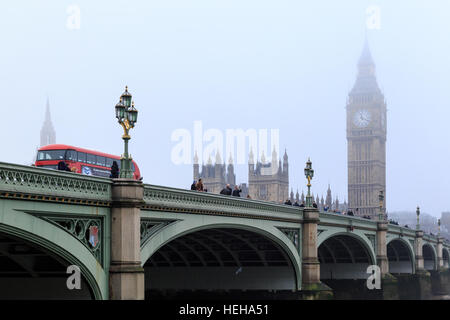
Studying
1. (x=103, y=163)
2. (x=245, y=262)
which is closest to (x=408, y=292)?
(x=245, y=262)

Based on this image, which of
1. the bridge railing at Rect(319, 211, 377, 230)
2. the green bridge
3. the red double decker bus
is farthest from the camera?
the bridge railing at Rect(319, 211, 377, 230)

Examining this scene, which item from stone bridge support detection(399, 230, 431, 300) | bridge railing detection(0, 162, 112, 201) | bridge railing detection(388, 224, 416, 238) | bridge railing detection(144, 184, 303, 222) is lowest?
stone bridge support detection(399, 230, 431, 300)

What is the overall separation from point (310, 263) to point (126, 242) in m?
20.6

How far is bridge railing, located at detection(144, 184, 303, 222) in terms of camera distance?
25.4m

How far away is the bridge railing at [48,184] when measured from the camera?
18.2 m

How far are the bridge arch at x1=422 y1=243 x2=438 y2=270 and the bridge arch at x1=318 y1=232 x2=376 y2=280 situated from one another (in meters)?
38.3

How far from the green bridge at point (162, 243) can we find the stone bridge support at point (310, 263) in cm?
6

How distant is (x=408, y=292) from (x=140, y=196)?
5397 cm

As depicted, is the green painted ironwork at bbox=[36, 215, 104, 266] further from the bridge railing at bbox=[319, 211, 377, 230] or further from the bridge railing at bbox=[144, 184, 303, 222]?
the bridge railing at bbox=[319, 211, 377, 230]

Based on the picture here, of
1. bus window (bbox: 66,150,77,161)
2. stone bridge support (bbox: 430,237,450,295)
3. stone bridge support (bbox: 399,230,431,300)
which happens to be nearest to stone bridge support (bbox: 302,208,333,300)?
bus window (bbox: 66,150,77,161)

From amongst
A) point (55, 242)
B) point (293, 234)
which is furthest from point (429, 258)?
point (55, 242)

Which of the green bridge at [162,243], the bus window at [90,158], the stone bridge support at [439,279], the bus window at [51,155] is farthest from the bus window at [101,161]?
the stone bridge support at [439,279]

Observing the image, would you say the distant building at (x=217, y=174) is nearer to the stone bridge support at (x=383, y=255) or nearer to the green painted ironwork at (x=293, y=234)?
the stone bridge support at (x=383, y=255)

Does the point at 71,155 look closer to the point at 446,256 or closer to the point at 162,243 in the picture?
the point at 162,243
